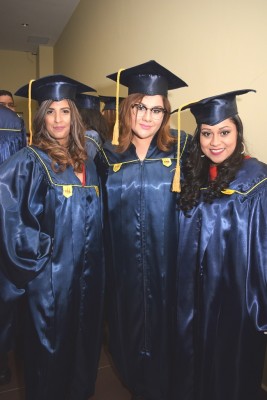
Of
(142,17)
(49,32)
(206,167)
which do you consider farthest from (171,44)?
(49,32)

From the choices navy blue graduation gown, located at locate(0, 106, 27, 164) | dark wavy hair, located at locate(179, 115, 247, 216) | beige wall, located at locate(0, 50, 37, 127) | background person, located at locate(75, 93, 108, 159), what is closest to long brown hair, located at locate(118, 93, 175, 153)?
dark wavy hair, located at locate(179, 115, 247, 216)

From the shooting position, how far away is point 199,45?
2301mm

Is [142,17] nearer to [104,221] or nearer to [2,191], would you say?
[104,221]

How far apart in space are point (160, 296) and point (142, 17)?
2.54 meters

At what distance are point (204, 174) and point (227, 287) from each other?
59 cm

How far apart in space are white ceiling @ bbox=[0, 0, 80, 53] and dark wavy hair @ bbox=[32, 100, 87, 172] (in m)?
4.09

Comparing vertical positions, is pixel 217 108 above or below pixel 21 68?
below

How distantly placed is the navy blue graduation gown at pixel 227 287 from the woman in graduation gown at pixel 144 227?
0.45 feet

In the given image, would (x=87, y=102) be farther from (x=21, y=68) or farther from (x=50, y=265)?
(x=21, y=68)

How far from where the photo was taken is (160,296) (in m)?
1.87

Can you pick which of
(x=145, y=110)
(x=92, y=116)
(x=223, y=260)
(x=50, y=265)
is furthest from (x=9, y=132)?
(x=223, y=260)

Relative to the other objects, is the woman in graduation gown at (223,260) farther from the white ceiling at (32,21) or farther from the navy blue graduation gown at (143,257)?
the white ceiling at (32,21)

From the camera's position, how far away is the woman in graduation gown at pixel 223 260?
4.82 feet

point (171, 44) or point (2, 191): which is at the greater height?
point (171, 44)
